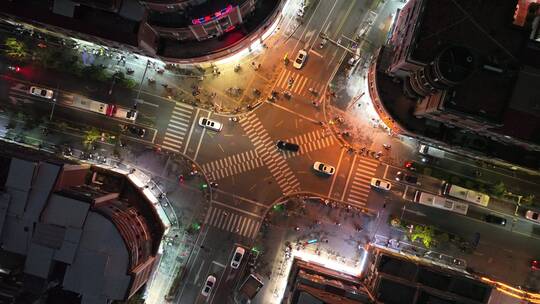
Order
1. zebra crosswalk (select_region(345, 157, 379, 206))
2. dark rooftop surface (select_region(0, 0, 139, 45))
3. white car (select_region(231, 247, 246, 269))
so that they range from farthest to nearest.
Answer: zebra crosswalk (select_region(345, 157, 379, 206))
white car (select_region(231, 247, 246, 269))
dark rooftop surface (select_region(0, 0, 139, 45))

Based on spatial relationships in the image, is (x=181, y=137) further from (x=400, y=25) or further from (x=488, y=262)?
(x=488, y=262)

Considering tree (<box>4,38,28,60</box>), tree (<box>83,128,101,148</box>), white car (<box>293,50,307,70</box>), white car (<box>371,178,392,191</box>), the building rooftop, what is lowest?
the building rooftop

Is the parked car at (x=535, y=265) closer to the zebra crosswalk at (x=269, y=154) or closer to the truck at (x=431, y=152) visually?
the truck at (x=431, y=152)

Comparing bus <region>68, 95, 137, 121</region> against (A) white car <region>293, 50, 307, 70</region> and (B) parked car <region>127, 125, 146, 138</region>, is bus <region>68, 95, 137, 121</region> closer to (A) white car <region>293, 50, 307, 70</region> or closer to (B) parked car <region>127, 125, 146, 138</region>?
(B) parked car <region>127, 125, 146, 138</region>

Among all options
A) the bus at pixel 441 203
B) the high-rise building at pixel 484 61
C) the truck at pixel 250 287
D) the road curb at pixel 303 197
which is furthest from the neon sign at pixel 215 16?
the bus at pixel 441 203

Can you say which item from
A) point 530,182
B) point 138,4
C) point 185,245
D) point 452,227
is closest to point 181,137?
point 185,245

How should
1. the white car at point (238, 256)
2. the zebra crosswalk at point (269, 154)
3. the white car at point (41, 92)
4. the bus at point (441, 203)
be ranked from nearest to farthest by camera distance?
the white car at point (238, 256), the white car at point (41, 92), the bus at point (441, 203), the zebra crosswalk at point (269, 154)

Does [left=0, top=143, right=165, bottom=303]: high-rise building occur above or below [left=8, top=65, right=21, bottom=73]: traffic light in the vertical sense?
below

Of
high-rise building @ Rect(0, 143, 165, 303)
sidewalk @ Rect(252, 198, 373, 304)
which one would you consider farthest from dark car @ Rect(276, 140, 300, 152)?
high-rise building @ Rect(0, 143, 165, 303)
